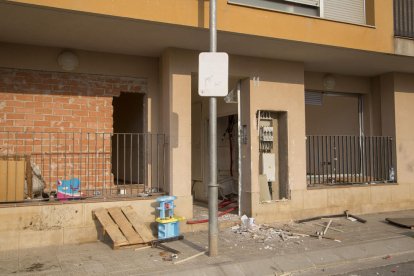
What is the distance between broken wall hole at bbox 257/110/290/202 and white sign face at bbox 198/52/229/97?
2912mm

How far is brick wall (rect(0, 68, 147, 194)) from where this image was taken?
743cm

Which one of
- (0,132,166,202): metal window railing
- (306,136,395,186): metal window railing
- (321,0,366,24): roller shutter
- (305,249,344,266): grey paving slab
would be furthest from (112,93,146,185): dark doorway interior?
(321,0,366,24): roller shutter

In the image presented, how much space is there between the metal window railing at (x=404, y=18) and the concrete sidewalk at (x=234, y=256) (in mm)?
4439

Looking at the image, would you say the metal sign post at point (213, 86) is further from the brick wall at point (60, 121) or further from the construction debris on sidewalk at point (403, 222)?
the construction debris on sidewalk at point (403, 222)

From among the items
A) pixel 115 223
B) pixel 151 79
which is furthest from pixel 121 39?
pixel 115 223

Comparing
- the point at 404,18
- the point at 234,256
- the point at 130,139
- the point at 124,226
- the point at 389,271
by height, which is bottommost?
the point at 389,271

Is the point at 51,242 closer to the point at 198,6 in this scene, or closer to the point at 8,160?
the point at 8,160

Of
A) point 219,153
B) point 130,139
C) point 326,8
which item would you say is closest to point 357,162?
point 219,153

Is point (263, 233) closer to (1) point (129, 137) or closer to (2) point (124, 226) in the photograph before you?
(2) point (124, 226)

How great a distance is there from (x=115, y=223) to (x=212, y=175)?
2107mm

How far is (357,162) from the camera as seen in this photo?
1062 centimetres

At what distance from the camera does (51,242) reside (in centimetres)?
670

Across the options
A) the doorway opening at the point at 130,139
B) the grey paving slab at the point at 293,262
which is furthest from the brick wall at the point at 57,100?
the grey paving slab at the point at 293,262

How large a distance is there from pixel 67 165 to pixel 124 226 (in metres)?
1.94
